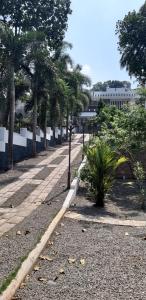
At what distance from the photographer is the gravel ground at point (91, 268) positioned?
508 cm

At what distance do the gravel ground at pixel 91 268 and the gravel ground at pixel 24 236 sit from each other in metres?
0.30

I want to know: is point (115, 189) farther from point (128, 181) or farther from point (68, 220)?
point (68, 220)

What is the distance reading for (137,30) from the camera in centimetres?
3253

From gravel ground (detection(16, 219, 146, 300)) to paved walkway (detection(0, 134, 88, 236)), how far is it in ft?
4.59

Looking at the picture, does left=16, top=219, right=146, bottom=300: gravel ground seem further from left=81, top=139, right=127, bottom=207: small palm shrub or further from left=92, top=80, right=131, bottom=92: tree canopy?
left=92, top=80, right=131, bottom=92: tree canopy

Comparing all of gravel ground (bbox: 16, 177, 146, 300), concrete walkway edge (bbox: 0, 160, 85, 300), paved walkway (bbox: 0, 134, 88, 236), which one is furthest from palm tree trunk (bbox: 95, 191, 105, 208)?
gravel ground (bbox: 16, 177, 146, 300)

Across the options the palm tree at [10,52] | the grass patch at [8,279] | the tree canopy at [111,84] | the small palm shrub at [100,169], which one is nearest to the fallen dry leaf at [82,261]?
the grass patch at [8,279]

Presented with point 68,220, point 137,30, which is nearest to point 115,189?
point 68,220

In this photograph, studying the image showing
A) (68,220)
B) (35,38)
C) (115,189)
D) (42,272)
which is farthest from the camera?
(35,38)

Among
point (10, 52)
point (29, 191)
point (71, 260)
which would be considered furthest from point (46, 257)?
point (10, 52)

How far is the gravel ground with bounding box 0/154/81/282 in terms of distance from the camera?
19.7 ft

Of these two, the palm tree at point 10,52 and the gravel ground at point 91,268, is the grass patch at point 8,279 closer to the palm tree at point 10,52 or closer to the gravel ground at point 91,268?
the gravel ground at point 91,268

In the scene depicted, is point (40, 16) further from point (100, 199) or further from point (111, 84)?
point (111, 84)

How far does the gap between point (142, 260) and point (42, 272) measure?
4.94ft
